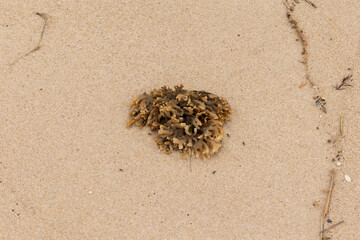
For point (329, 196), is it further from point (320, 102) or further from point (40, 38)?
point (40, 38)

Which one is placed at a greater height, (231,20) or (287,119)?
(231,20)

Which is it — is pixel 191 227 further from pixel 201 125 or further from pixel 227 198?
pixel 201 125

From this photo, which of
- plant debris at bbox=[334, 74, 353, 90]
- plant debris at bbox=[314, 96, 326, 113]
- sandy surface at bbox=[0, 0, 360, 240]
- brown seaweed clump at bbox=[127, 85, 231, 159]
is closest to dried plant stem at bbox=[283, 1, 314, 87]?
sandy surface at bbox=[0, 0, 360, 240]

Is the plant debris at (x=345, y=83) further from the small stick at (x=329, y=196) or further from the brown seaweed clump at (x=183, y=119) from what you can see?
the brown seaweed clump at (x=183, y=119)

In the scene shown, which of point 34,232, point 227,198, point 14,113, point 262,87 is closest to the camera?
point 34,232

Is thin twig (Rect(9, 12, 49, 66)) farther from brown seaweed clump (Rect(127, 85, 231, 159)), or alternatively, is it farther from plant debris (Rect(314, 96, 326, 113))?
plant debris (Rect(314, 96, 326, 113))

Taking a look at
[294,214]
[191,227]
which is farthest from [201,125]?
[294,214]
